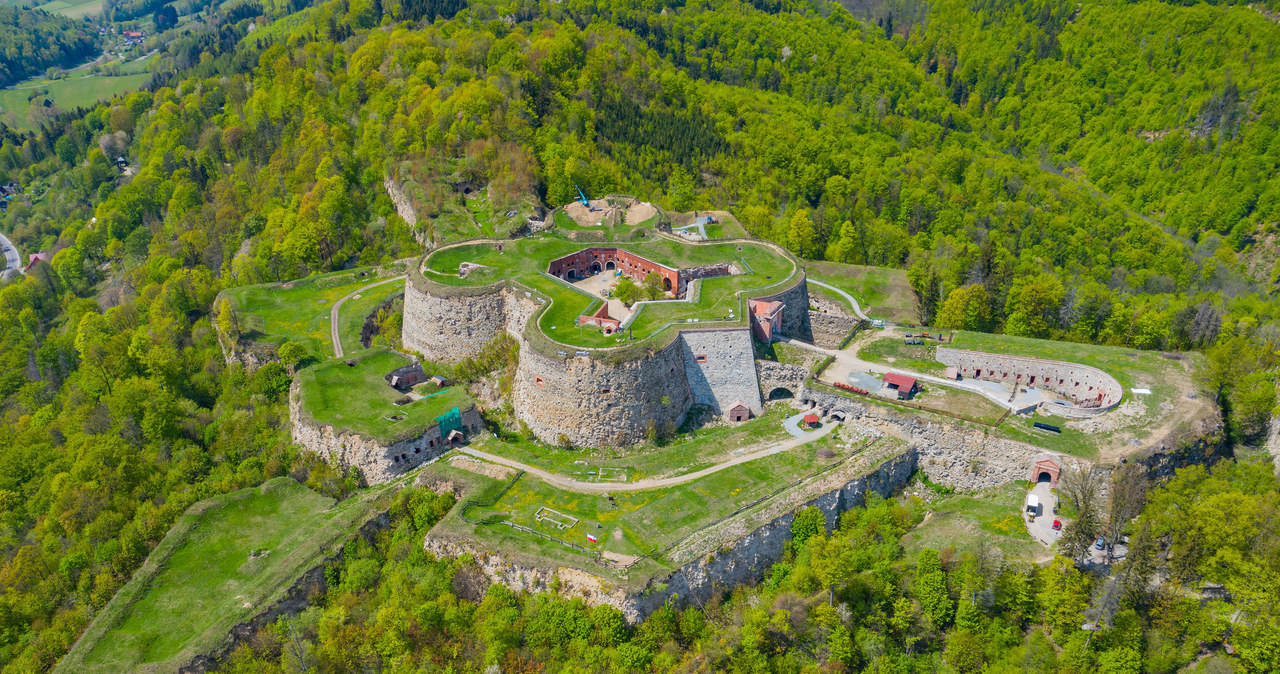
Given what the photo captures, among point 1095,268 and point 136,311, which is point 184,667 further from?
point 1095,268

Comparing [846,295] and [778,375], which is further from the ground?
[778,375]

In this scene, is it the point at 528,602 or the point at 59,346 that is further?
the point at 59,346

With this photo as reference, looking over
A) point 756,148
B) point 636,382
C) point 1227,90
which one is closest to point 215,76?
point 756,148

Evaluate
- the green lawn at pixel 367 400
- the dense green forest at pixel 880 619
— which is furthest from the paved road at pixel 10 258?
the dense green forest at pixel 880 619

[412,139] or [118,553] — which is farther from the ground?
[412,139]

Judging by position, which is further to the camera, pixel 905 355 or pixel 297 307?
pixel 297 307

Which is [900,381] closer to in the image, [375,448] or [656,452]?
[656,452]

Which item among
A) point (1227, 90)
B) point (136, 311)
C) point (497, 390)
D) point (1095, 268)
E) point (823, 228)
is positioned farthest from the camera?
point (1227, 90)

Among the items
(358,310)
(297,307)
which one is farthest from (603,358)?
(297,307)
